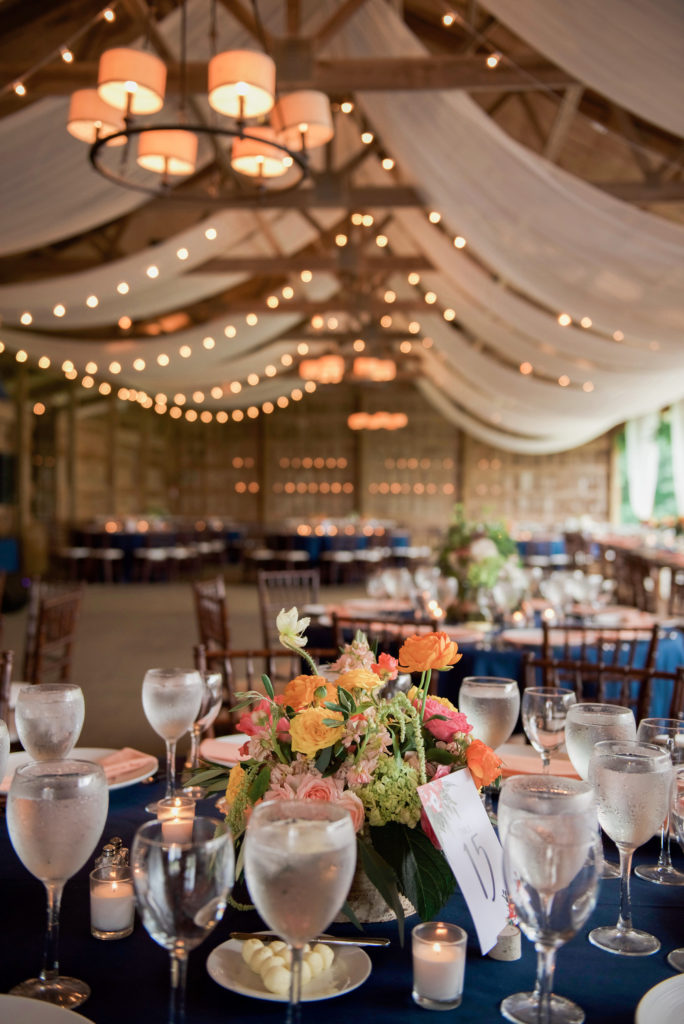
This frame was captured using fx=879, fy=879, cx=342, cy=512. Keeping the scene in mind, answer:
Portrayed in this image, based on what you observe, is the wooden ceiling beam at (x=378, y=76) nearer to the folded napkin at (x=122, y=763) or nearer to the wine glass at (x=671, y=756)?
the folded napkin at (x=122, y=763)

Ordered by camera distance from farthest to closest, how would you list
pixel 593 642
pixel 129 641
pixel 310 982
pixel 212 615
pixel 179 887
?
pixel 129 641 → pixel 212 615 → pixel 593 642 → pixel 310 982 → pixel 179 887

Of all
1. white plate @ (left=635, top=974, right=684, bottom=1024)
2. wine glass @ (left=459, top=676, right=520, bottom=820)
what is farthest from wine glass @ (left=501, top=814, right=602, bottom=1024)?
wine glass @ (left=459, top=676, right=520, bottom=820)

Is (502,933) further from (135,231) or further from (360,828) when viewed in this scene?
(135,231)

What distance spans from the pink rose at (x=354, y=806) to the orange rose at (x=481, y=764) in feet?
0.58

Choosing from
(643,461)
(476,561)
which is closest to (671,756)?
(476,561)

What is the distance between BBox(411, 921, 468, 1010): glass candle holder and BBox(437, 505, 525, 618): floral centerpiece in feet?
10.1

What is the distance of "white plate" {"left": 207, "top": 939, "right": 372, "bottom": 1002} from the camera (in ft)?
3.06

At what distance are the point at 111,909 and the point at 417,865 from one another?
1.26 ft

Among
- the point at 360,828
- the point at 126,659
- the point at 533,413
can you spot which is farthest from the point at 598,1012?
the point at 533,413

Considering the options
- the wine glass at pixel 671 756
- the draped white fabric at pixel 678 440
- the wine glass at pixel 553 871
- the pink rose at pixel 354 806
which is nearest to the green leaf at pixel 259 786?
the pink rose at pixel 354 806

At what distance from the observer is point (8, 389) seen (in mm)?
13289

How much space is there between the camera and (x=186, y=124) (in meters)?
4.11

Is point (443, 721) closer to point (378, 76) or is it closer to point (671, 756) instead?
point (671, 756)

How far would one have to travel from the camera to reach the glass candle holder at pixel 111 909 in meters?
1.09
